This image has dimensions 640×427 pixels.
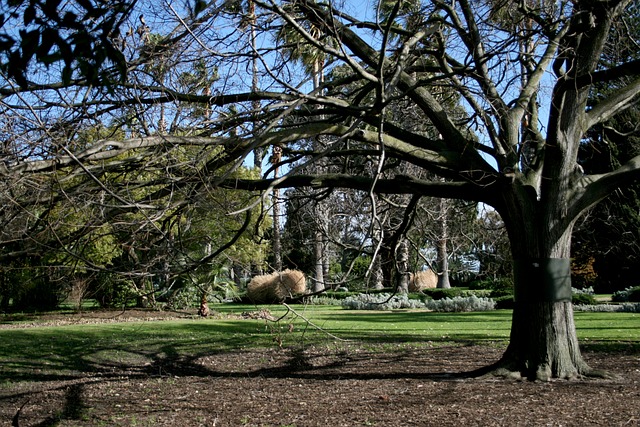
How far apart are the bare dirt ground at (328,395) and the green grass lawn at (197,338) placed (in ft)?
2.63

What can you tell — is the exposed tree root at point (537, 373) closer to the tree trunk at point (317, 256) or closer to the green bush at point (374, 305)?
the tree trunk at point (317, 256)

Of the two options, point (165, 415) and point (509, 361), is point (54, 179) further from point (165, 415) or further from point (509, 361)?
point (509, 361)

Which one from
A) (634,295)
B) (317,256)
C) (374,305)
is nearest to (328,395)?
(317,256)

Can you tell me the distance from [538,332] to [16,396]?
23.1 ft

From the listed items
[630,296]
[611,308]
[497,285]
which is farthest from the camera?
[497,285]

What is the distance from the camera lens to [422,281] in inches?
1678

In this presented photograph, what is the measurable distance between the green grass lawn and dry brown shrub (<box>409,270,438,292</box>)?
922 inches

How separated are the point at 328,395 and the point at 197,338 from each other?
648cm

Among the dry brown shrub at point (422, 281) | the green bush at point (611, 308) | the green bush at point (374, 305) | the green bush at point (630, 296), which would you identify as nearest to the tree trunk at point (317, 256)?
the green bush at point (374, 305)

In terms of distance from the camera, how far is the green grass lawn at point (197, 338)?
12.0 meters

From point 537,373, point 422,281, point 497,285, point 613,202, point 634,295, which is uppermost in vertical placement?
point 613,202

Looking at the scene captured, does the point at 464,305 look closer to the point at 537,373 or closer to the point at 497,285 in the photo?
the point at 497,285

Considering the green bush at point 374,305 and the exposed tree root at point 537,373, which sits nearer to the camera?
the exposed tree root at point 537,373

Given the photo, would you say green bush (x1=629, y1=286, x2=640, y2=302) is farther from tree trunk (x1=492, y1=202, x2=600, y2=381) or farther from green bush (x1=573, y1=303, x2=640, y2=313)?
tree trunk (x1=492, y1=202, x2=600, y2=381)
